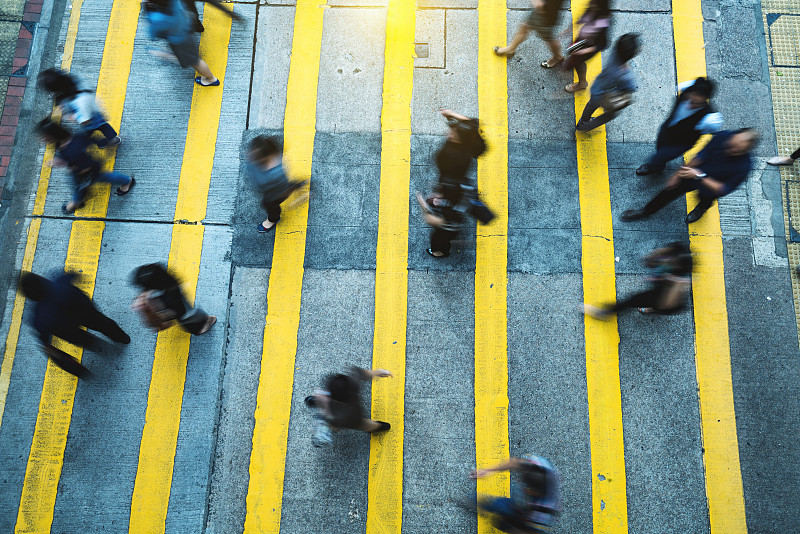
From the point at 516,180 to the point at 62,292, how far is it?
5.30m

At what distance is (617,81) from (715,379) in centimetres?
368

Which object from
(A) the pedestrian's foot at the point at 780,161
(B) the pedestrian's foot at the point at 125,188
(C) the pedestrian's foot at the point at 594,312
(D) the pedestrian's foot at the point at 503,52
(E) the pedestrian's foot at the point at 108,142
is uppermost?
(D) the pedestrian's foot at the point at 503,52

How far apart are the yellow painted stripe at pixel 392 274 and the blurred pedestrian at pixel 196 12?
213cm

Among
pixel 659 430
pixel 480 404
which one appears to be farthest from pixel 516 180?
pixel 659 430

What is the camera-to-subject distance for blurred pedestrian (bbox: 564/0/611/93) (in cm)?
573

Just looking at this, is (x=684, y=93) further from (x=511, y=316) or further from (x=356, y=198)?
(x=356, y=198)

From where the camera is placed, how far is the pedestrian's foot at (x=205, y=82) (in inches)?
275

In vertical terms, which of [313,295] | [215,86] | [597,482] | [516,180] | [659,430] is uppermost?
[215,86]

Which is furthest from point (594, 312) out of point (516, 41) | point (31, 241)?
point (31, 241)

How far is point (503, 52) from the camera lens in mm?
7051

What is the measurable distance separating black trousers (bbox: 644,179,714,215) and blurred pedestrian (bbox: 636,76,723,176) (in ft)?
1.57

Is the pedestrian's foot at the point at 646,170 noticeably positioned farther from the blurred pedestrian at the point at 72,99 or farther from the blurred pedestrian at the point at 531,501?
the blurred pedestrian at the point at 72,99

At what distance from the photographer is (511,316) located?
6191 millimetres

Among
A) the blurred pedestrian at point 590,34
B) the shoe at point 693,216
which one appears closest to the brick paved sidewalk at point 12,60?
the blurred pedestrian at point 590,34
